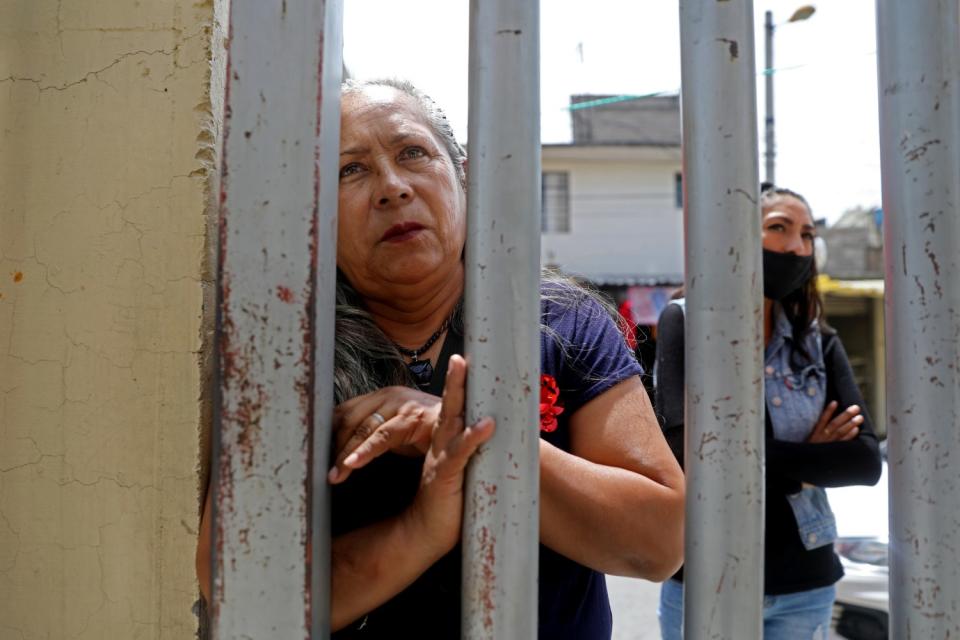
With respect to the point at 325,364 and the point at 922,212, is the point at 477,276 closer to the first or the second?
the point at 325,364

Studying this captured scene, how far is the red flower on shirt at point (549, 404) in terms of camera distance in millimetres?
1170

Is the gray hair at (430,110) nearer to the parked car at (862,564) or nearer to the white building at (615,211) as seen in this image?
the parked car at (862,564)

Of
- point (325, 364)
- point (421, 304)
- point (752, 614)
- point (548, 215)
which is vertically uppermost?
point (548, 215)

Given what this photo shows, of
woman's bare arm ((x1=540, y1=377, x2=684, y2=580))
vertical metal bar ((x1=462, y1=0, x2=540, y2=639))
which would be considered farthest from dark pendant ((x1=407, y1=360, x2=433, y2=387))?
vertical metal bar ((x1=462, y1=0, x2=540, y2=639))

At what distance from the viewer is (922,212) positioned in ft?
2.51

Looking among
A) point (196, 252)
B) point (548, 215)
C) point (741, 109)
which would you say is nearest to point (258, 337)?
point (196, 252)

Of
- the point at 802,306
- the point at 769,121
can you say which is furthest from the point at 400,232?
the point at 769,121

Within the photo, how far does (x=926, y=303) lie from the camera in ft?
2.50

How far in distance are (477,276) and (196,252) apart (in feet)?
1.49

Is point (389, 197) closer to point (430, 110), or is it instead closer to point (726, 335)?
point (430, 110)

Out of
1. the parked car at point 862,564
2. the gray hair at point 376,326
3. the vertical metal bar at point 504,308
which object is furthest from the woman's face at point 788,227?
the vertical metal bar at point 504,308

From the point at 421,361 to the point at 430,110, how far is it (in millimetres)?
448

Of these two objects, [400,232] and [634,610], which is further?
[634,610]

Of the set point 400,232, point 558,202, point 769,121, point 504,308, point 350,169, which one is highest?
point 558,202
